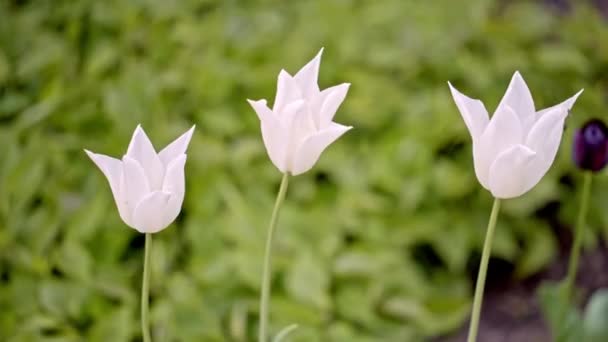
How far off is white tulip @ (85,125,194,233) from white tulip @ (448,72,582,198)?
0.91ft

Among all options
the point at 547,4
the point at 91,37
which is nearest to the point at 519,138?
the point at 91,37

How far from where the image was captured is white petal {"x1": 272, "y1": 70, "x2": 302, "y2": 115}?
0.80m

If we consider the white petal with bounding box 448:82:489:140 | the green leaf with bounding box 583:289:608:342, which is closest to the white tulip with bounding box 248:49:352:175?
the white petal with bounding box 448:82:489:140

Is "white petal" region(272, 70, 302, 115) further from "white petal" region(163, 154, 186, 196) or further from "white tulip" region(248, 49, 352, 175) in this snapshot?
"white petal" region(163, 154, 186, 196)

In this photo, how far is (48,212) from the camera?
1786 mm

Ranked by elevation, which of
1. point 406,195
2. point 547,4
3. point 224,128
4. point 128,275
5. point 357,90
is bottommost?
point 128,275

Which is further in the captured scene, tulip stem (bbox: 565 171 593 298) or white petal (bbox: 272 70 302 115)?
tulip stem (bbox: 565 171 593 298)

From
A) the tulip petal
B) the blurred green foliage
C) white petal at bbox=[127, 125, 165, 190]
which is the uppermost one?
the blurred green foliage

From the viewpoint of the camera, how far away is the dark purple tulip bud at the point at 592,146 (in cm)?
103

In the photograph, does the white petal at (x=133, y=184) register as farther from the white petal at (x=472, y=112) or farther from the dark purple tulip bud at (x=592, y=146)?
the dark purple tulip bud at (x=592, y=146)

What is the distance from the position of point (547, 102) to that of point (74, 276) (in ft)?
4.57

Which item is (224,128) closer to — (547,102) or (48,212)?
(48,212)

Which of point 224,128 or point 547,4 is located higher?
point 547,4

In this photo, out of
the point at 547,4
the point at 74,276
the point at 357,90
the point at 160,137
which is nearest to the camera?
the point at 74,276
